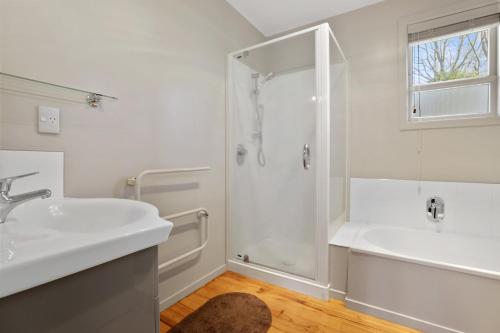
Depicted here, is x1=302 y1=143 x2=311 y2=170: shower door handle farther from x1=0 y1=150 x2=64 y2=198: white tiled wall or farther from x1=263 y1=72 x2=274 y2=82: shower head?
x1=0 y1=150 x2=64 y2=198: white tiled wall

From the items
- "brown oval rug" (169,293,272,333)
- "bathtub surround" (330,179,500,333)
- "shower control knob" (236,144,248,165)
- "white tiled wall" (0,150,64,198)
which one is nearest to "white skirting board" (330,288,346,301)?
"bathtub surround" (330,179,500,333)

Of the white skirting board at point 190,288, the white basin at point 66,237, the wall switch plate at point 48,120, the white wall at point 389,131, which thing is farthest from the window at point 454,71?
the wall switch plate at point 48,120

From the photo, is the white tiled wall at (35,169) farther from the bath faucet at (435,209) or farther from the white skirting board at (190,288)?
the bath faucet at (435,209)

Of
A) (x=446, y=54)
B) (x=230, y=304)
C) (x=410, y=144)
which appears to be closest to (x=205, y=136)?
(x=230, y=304)

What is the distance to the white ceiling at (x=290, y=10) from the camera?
213 cm

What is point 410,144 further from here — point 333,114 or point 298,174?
point 298,174

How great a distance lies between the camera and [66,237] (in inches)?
21.3

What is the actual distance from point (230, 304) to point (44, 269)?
1432 millimetres

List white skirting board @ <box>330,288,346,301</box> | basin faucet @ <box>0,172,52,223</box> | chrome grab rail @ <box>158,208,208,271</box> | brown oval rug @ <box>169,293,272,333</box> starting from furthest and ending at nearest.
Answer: white skirting board @ <box>330,288,346,301</box> → chrome grab rail @ <box>158,208,208,271</box> → brown oval rug @ <box>169,293,272,333</box> → basin faucet @ <box>0,172,52,223</box>

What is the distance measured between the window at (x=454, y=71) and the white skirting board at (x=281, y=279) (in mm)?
1594

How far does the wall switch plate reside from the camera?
3.38ft

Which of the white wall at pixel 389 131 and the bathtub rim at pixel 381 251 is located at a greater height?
the white wall at pixel 389 131

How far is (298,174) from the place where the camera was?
2.18m

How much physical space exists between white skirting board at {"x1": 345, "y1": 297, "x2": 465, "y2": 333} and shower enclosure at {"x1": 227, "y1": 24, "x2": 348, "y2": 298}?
0.20 metres
